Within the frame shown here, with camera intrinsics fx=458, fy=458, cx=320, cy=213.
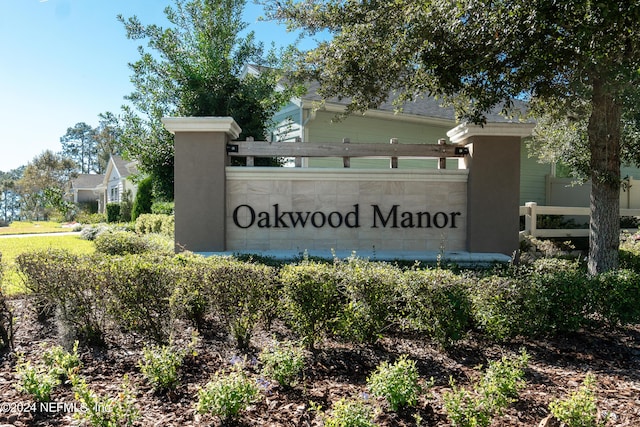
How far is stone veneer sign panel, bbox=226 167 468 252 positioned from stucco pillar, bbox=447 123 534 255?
0.20m

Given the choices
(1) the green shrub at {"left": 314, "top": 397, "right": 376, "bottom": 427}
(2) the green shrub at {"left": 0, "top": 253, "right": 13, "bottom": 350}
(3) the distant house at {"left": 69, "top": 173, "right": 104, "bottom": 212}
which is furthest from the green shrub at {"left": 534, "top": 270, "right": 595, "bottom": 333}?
(3) the distant house at {"left": 69, "top": 173, "right": 104, "bottom": 212}

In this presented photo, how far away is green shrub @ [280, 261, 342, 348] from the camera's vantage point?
423 cm

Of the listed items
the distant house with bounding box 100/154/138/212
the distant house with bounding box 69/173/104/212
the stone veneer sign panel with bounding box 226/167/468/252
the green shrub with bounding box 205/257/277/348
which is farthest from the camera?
the distant house with bounding box 69/173/104/212

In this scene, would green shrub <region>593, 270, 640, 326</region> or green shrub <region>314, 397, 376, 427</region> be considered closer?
green shrub <region>314, 397, 376, 427</region>

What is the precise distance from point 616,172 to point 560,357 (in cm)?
343

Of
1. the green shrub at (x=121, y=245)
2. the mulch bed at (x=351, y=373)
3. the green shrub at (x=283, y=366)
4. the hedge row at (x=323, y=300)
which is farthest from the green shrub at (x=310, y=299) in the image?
the green shrub at (x=121, y=245)

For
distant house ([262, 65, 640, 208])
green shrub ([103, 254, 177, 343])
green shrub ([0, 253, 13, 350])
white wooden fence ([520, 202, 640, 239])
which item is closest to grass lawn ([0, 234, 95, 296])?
green shrub ([0, 253, 13, 350])

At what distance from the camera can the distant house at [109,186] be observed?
104 feet

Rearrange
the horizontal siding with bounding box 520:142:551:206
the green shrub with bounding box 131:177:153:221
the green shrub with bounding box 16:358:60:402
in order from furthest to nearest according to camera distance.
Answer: the green shrub with bounding box 131:177:153:221
the horizontal siding with bounding box 520:142:551:206
the green shrub with bounding box 16:358:60:402

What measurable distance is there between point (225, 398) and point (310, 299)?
56.0 inches

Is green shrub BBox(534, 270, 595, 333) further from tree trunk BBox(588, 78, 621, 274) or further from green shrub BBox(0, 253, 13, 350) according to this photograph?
green shrub BBox(0, 253, 13, 350)

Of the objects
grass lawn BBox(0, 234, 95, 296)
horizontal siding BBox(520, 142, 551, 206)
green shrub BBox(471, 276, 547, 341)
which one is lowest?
grass lawn BBox(0, 234, 95, 296)

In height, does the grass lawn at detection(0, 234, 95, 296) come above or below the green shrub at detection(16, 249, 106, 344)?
below

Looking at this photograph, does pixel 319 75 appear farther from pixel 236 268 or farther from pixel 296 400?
pixel 296 400
